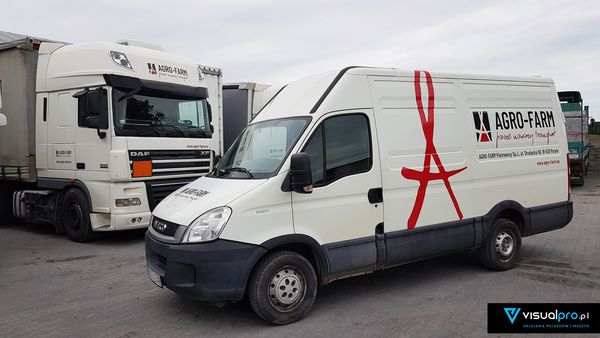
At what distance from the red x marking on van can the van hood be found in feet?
6.18

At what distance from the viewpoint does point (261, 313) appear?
4.45m

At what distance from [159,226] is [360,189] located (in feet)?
6.87

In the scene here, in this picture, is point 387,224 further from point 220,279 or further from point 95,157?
point 95,157

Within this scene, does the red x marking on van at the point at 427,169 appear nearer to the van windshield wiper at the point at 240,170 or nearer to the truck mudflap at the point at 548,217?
the truck mudflap at the point at 548,217

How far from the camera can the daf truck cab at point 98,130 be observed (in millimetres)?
8164

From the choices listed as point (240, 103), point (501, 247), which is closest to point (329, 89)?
point (501, 247)

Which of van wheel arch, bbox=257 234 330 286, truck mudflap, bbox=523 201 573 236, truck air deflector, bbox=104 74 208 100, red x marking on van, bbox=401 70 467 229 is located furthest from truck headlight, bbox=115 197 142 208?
truck mudflap, bbox=523 201 573 236

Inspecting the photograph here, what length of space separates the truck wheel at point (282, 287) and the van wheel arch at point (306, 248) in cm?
10

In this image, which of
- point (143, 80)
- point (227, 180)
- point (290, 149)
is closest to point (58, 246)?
point (143, 80)

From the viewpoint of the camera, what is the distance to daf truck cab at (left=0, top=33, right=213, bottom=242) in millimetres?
8164

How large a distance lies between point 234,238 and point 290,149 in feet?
3.45

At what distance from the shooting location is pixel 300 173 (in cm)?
446

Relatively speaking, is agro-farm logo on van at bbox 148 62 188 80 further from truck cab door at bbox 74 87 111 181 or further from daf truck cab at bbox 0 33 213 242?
truck cab door at bbox 74 87 111 181

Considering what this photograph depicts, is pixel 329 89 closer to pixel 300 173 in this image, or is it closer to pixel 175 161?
pixel 300 173
